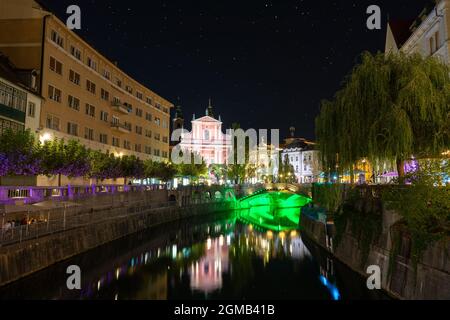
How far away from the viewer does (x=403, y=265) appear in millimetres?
16891

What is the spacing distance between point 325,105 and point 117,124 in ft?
126

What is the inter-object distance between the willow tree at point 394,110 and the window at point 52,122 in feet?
102

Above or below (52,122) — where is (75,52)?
above

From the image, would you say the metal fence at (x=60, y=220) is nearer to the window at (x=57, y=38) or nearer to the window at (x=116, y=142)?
the window at (x=116, y=142)

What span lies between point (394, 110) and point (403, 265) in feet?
29.4

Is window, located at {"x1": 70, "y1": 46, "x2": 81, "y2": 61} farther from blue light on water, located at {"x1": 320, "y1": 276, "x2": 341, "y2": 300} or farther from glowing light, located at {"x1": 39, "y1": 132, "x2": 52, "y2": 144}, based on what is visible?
blue light on water, located at {"x1": 320, "y1": 276, "x2": 341, "y2": 300}

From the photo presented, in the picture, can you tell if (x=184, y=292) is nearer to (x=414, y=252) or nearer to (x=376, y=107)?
(x=414, y=252)

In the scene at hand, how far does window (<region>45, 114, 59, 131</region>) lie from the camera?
4081 centimetres

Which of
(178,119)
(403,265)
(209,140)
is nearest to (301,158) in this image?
(209,140)

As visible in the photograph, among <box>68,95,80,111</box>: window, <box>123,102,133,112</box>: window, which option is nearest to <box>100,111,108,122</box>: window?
<box>123,102,133,112</box>: window

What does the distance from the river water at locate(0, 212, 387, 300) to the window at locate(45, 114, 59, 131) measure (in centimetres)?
1528

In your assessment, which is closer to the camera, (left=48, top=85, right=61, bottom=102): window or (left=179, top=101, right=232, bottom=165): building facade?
(left=48, top=85, right=61, bottom=102): window

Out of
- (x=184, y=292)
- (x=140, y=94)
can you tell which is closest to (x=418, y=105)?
(x=184, y=292)

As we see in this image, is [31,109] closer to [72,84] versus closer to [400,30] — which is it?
[72,84]
